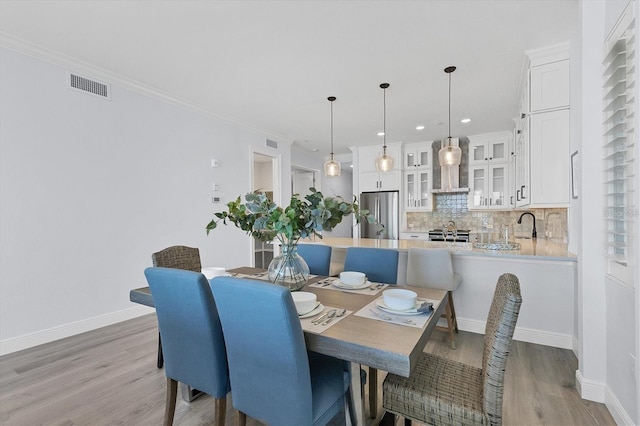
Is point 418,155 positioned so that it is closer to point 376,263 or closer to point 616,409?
point 376,263

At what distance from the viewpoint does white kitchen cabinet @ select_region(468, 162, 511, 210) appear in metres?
5.16

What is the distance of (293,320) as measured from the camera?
1036 millimetres

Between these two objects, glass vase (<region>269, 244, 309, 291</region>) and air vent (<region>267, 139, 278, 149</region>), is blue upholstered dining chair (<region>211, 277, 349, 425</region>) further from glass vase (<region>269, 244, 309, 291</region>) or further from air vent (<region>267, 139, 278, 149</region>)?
air vent (<region>267, 139, 278, 149</region>)

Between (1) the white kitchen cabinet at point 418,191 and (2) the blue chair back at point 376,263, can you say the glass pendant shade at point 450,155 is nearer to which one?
(2) the blue chair back at point 376,263

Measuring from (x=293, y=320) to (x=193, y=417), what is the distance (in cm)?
125

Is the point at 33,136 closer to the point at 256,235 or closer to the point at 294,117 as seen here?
the point at 256,235

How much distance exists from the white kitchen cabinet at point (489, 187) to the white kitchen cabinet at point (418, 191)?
2.41 feet

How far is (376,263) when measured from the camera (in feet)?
7.36

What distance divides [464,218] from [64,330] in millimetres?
6088

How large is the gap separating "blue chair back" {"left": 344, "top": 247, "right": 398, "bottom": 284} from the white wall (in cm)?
250

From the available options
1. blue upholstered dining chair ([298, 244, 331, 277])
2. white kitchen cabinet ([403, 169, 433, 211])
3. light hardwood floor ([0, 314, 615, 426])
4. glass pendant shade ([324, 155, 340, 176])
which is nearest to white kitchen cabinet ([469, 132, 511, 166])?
white kitchen cabinet ([403, 169, 433, 211])

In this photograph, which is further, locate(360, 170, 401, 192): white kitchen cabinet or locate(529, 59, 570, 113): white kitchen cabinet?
locate(360, 170, 401, 192): white kitchen cabinet

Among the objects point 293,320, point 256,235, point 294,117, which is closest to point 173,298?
point 256,235

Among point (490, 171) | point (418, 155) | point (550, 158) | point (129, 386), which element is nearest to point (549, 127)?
point (550, 158)
